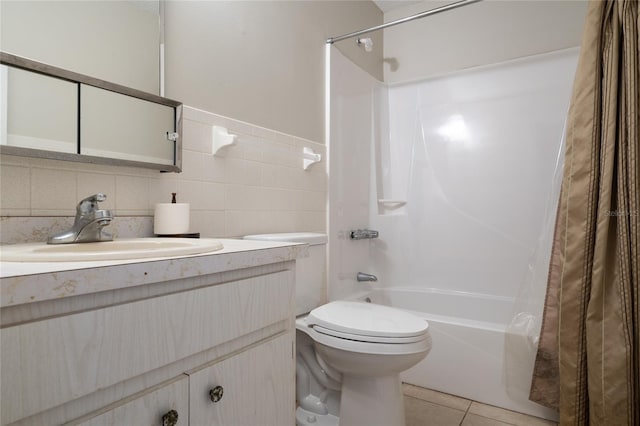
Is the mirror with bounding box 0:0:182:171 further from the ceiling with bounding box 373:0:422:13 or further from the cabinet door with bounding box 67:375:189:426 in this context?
the ceiling with bounding box 373:0:422:13

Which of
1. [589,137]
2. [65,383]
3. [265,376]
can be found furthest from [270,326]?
[589,137]

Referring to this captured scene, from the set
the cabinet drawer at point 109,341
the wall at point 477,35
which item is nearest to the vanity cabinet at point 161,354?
the cabinet drawer at point 109,341

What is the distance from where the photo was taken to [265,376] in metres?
0.84

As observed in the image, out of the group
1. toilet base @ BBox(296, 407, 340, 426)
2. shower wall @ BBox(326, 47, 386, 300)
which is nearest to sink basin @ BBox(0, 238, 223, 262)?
toilet base @ BBox(296, 407, 340, 426)

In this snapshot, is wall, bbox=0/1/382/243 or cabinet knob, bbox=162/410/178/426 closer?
cabinet knob, bbox=162/410/178/426

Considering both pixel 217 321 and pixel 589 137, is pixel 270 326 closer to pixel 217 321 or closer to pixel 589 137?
pixel 217 321

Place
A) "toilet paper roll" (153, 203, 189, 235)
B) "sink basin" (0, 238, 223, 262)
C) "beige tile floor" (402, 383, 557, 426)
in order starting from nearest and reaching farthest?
1. "sink basin" (0, 238, 223, 262)
2. "toilet paper roll" (153, 203, 189, 235)
3. "beige tile floor" (402, 383, 557, 426)

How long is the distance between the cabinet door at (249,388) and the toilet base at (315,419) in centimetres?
73

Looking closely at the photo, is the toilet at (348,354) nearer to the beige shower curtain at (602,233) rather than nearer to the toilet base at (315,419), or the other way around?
the toilet base at (315,419)

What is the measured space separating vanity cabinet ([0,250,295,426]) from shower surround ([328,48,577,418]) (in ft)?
4.08

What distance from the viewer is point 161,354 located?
619 millimetres

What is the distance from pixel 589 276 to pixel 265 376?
1.34m

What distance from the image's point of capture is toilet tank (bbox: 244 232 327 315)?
1602 mm

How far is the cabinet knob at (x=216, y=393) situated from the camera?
712 millimetres
